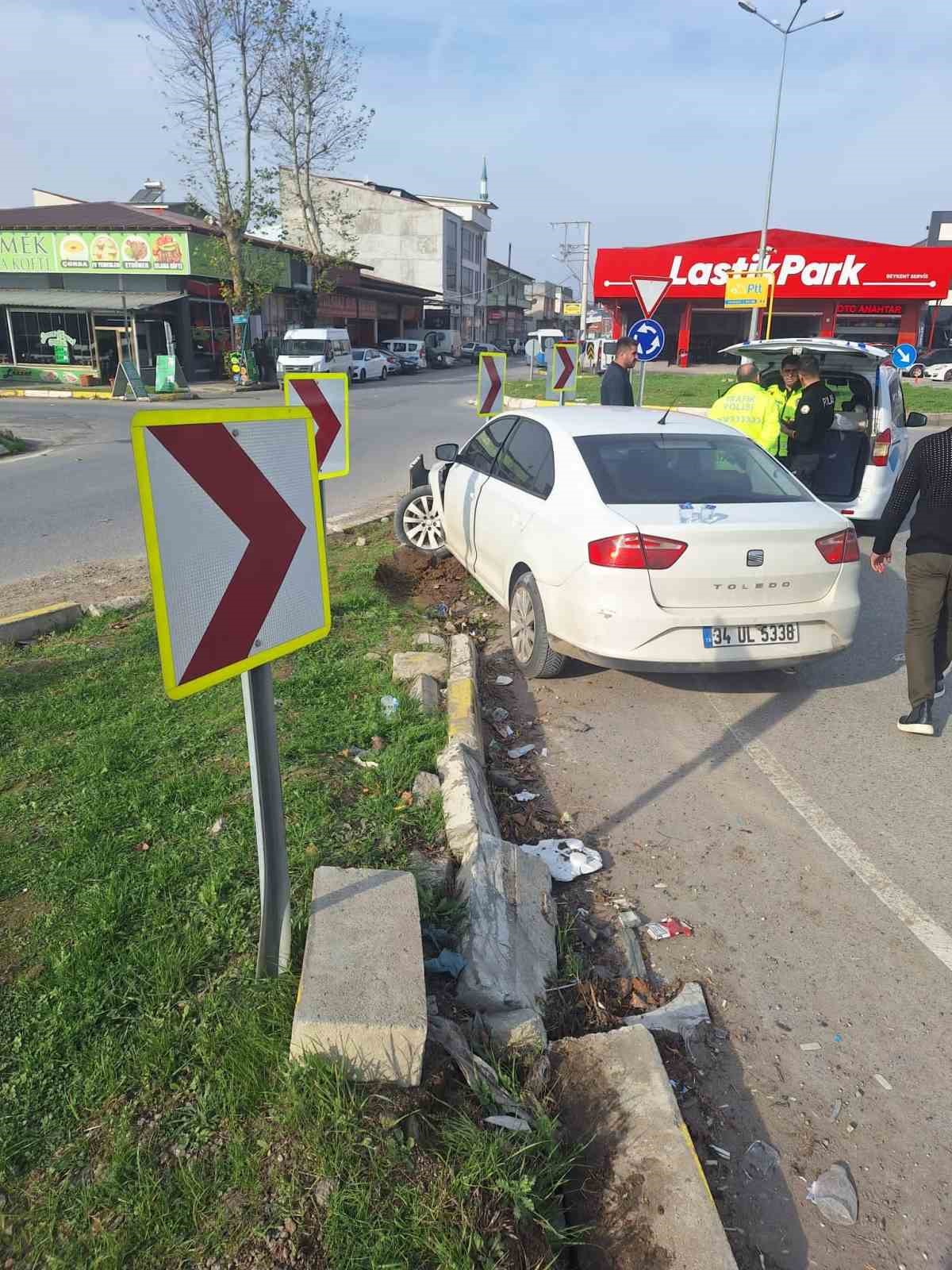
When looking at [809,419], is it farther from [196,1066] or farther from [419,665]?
[196,1066]

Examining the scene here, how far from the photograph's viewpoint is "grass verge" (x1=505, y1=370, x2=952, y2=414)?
26195 millimetres

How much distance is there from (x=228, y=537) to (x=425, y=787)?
2049 mm

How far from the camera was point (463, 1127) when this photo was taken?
2.28 meters

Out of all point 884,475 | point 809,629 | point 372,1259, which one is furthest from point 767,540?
point 884,475

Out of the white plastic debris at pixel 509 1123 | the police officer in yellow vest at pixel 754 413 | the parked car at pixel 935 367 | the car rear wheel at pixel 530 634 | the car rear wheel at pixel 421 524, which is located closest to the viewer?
the white plastic debris at pixel 509 1123

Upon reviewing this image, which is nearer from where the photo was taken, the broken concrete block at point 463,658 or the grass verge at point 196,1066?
the grass verge at point 196,1066

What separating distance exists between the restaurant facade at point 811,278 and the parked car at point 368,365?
1234 cm

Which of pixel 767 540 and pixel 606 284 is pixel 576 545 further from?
pixel 606 284

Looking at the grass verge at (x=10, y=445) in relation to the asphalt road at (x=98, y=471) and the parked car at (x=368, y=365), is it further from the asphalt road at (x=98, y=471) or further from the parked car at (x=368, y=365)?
the parked car at (x=368, y=365)

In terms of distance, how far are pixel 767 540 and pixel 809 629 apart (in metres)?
0.60

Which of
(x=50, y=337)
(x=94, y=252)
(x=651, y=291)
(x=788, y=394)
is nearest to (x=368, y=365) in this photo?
(x=94, y=252)

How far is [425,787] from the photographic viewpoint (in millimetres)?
4078

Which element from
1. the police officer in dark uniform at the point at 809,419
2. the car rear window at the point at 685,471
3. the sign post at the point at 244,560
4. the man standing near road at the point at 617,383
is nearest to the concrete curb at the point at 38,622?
the car rear window at the point at 685,471

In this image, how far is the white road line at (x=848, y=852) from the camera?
3.46 m
